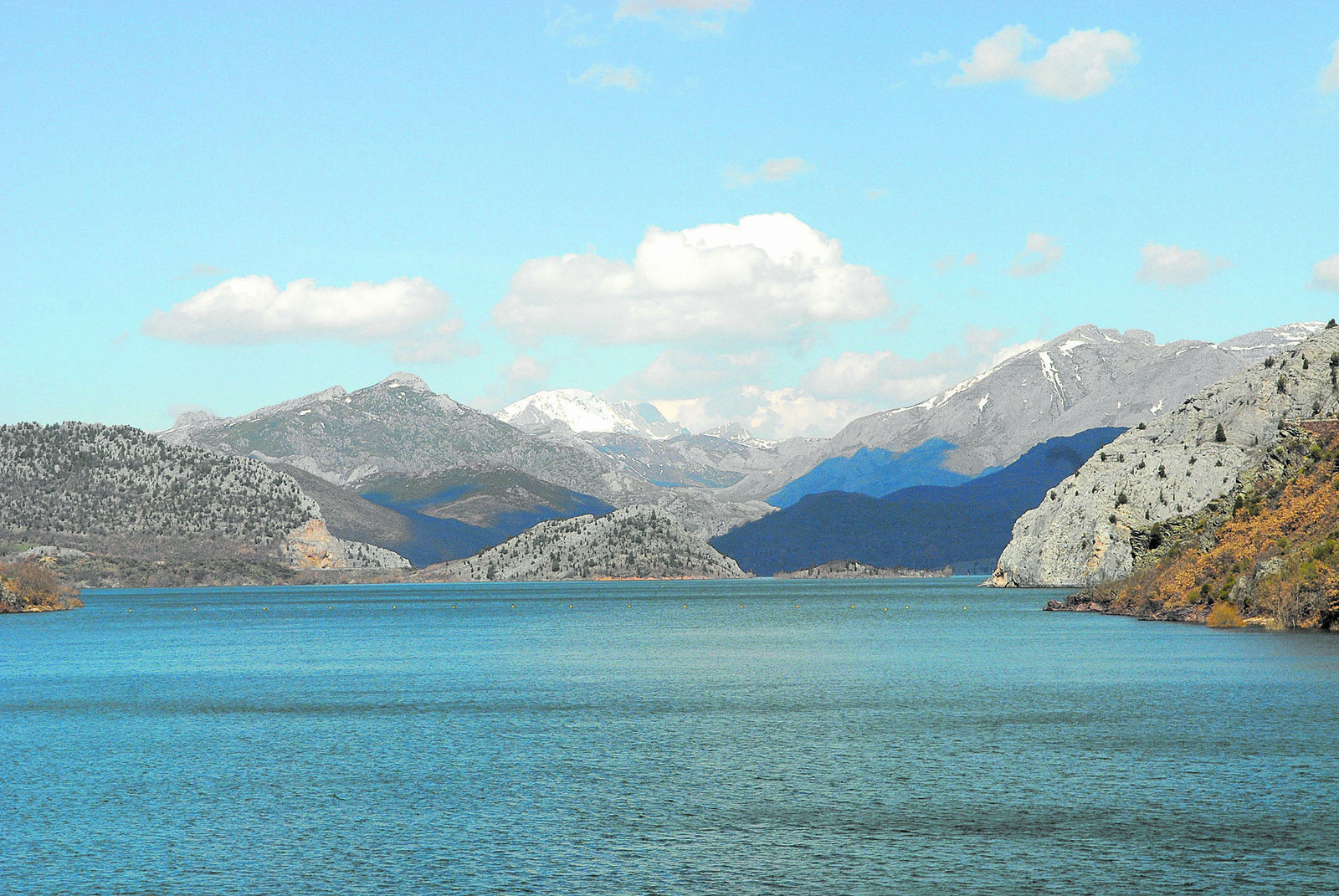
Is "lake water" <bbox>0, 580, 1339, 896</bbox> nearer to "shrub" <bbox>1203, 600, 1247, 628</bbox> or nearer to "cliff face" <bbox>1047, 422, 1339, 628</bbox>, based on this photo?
"cliff face" <bbox>1047, 422, 1339, 628</bbox>

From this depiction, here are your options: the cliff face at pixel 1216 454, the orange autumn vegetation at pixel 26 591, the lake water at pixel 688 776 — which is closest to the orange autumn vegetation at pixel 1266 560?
the lake water at pixel 688 776

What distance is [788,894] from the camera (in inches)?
984

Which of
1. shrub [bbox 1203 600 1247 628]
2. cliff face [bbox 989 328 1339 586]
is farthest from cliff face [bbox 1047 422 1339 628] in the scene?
cliff face [bbox 989 328 1339 586]

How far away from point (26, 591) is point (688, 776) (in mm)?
177003

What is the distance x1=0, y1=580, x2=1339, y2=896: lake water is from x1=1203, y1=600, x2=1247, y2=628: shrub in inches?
870

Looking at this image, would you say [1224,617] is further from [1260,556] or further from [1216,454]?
[1216,454]

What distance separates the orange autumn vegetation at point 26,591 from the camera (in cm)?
18300

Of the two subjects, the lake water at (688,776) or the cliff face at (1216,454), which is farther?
the cliff face at (1216,454)

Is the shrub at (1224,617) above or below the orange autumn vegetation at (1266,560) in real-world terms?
below

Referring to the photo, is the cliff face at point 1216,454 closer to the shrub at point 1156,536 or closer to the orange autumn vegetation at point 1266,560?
the shrub at point 1156,536

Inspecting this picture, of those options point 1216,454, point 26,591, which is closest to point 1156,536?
point 1216,454

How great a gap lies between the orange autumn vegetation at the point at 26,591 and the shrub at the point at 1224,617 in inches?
6164

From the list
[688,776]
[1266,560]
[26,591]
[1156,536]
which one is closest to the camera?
[688,776]

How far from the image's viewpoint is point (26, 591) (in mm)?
188125
